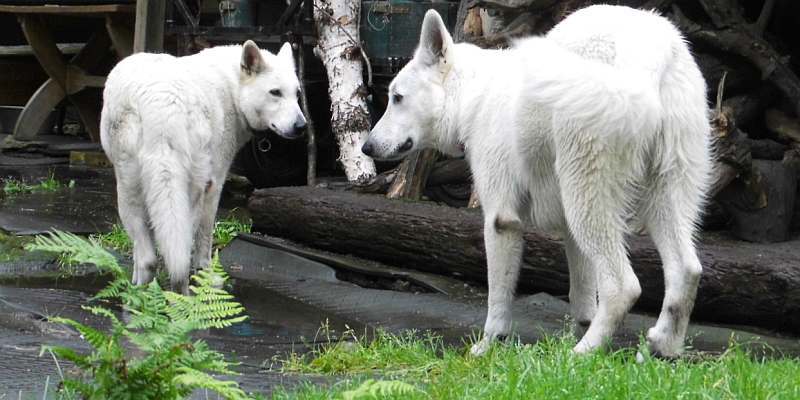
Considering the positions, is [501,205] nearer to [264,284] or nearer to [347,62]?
[264,284]

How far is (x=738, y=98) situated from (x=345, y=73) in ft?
12.9

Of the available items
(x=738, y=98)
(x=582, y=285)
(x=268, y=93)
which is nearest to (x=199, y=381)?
(x=582, y=285)

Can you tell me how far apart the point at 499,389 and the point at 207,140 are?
344 centimetres

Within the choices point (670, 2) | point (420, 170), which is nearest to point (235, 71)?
point (420, 170)

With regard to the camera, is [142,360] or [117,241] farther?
[117,241]

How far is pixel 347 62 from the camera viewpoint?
423 inches

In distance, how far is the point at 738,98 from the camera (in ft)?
27.8

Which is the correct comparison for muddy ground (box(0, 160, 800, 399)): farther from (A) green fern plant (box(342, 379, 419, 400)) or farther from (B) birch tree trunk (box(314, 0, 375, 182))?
(B) birch tree trunk (box(314, 0, 375, 182))

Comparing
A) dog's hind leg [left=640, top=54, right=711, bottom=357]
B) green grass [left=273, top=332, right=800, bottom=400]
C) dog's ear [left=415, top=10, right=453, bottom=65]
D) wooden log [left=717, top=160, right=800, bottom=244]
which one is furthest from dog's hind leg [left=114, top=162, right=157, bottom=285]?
wooden log [left=717, top=160, right=800, bottom=244]

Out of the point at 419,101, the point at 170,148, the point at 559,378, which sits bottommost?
the point at 559,378

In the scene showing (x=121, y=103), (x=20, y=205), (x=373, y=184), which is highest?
(x=121, y=103)

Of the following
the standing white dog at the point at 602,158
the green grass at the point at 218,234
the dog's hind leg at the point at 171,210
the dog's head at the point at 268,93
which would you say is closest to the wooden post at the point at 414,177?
the dog's head at the point at 268,93

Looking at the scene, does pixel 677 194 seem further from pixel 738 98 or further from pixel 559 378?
pixel 738 98

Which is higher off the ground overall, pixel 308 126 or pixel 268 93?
pixel 268 93
